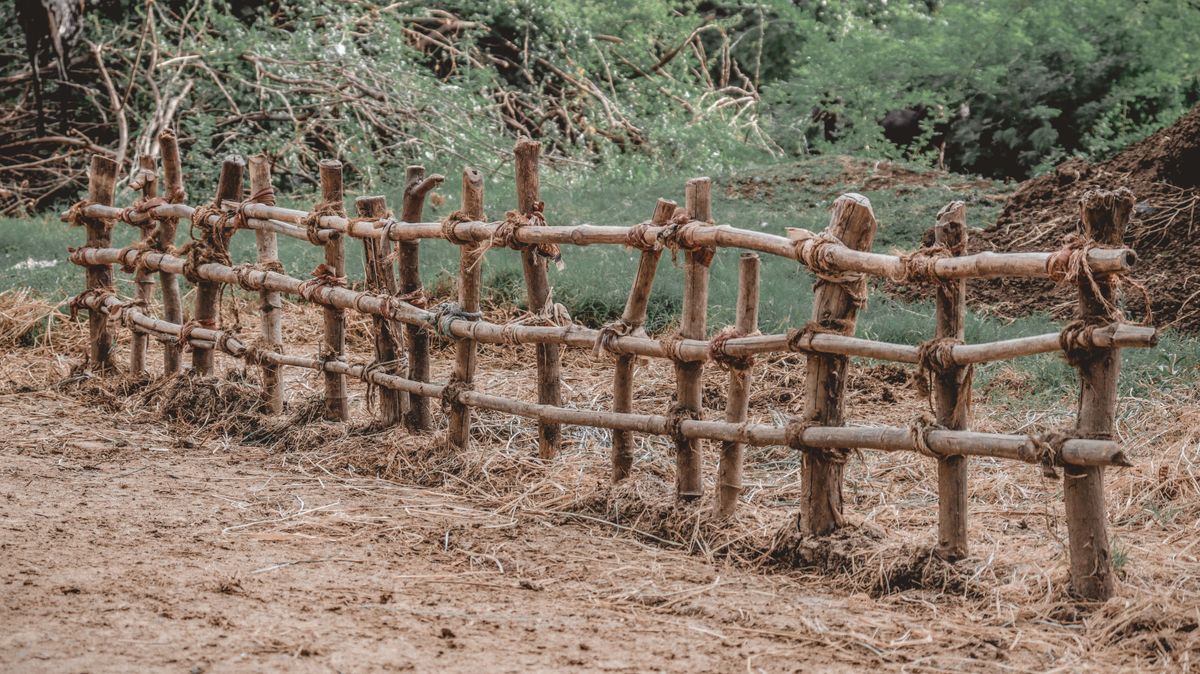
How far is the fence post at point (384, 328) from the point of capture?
474cm

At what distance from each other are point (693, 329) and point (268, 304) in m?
2.25

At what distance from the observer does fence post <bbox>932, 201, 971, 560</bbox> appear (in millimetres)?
3051

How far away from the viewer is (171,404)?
17.6 ft

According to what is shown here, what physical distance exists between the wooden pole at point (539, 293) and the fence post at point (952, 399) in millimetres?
1572

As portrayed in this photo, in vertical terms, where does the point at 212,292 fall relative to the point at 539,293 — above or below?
below

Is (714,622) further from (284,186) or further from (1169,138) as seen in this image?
(284,186)

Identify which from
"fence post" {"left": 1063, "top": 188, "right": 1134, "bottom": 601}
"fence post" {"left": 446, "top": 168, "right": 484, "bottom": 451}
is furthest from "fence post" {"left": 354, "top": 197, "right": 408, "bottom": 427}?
"fence post" {"left": 1063, "top": 188, "right": 1134, "bottom": 601}

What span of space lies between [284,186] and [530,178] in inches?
273

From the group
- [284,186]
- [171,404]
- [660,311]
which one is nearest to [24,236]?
[284,186]

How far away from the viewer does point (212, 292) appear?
554cm

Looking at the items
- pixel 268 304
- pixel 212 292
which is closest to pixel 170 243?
pixel 212 292

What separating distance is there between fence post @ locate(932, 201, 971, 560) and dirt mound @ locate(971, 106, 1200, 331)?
3.28 metres

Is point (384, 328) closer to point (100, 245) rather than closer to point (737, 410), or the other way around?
point (737, 410)

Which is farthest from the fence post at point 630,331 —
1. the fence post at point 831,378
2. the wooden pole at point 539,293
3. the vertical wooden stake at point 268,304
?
the vertical wooden stake at point 268,304
